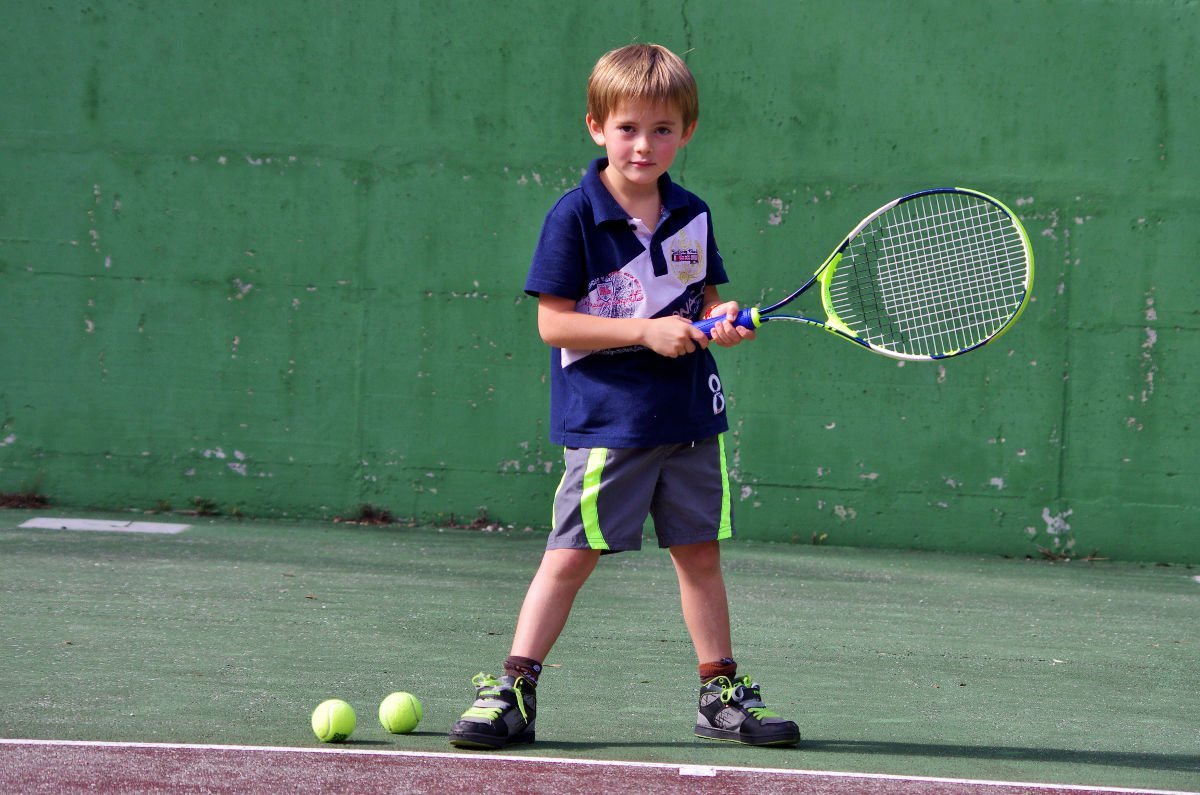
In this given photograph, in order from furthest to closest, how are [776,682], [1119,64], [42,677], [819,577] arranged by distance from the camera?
[1119,64]
[819,577]
[776,682]
[42,677]

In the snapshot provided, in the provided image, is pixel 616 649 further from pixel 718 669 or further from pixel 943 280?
pixel 943 280

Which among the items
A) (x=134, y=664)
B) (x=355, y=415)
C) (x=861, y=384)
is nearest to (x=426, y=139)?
(x=355, y=415)

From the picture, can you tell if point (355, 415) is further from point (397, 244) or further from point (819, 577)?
point (819, 577)

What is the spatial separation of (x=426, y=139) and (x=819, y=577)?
8.60ft

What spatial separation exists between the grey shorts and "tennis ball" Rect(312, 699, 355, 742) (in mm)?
529

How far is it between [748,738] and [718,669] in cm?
18

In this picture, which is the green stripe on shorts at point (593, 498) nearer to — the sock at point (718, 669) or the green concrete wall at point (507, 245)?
the sock at point (718, 669)

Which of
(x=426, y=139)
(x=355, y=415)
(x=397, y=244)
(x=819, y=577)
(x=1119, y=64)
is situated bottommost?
(x=819, y=577)

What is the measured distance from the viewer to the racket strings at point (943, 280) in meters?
4.52

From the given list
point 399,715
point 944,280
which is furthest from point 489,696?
point 944,280

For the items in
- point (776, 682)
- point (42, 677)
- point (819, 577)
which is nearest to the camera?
point (42, 677)

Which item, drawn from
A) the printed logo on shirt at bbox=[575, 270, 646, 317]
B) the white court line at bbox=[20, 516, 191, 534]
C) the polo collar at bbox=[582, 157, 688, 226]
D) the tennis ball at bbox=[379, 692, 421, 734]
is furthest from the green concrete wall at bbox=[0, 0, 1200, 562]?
the tennis ball at bbox=[379, 692, 421, 734]

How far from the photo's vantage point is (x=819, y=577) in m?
5.54

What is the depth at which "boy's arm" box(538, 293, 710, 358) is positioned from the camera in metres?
2.83
